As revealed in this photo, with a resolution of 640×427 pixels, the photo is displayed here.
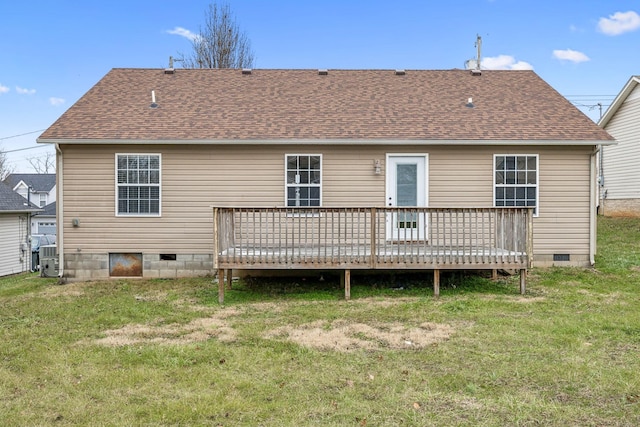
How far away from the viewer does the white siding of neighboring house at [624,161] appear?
17.4 metres

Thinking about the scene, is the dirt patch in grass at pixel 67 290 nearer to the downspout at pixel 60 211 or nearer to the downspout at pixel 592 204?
the downspout at pixel 60 211

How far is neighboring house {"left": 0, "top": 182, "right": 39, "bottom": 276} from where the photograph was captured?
21212mm

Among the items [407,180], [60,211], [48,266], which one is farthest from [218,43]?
[407,180]

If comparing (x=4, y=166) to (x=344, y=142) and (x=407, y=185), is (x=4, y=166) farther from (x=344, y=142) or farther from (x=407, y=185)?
(x=407, y=185)

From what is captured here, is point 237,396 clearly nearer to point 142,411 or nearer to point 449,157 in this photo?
point 142,411

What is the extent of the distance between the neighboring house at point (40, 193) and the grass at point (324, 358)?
100.0 ft

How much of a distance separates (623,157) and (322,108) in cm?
1356

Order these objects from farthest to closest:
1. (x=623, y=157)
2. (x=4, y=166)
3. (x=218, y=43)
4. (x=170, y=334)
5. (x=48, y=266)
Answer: (x=4, y=166) < (x=218, y=43) < (x=623, y=157) < (x=48, y=266) < (x=170, y=334)

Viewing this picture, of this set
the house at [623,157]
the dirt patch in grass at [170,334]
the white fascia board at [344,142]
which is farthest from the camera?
the house at [623,157]

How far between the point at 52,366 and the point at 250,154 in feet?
19.8

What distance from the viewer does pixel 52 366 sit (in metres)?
4.58

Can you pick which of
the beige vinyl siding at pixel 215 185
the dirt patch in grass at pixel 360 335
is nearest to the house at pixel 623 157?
the beige vinyl siding at pixel 215 185

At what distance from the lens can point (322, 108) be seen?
35.4 ft

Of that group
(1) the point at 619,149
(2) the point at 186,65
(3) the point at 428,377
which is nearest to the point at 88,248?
(3) the point at 428,377
